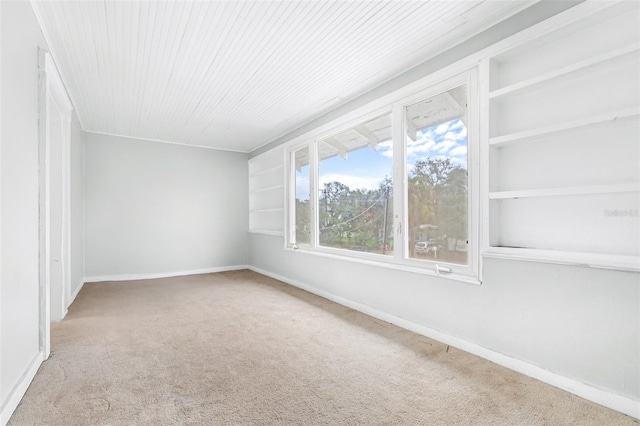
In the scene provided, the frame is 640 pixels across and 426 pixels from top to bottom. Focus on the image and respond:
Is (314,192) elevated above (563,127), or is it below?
below

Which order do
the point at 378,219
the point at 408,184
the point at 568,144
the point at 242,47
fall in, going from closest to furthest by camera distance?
1. the point at 568,144
2. the point at 242,47
3. the point at 408,184
4. the point at 378,219

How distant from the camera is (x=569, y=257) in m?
1.97

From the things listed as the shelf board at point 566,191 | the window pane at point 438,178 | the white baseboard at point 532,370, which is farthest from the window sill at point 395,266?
the shelf board at point 566,191

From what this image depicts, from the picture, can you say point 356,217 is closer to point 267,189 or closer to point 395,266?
point 395,266

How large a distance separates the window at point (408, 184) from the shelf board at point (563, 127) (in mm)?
256

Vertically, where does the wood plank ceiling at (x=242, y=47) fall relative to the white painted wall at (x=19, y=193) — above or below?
above

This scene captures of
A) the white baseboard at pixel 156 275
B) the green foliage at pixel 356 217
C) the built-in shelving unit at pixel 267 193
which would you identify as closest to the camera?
the green foliage at pixel 356 217

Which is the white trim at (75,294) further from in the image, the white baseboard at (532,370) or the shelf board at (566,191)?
the shelf board at (566,191)

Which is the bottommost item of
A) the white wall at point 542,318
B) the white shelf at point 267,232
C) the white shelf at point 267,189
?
the white wall at point 542,318

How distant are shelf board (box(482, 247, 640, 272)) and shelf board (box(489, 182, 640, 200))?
379 millimetres

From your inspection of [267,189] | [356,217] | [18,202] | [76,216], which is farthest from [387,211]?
[76,216]

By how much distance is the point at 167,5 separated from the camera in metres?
2.18

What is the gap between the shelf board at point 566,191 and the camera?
1703 mm

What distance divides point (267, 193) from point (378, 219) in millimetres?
3312
